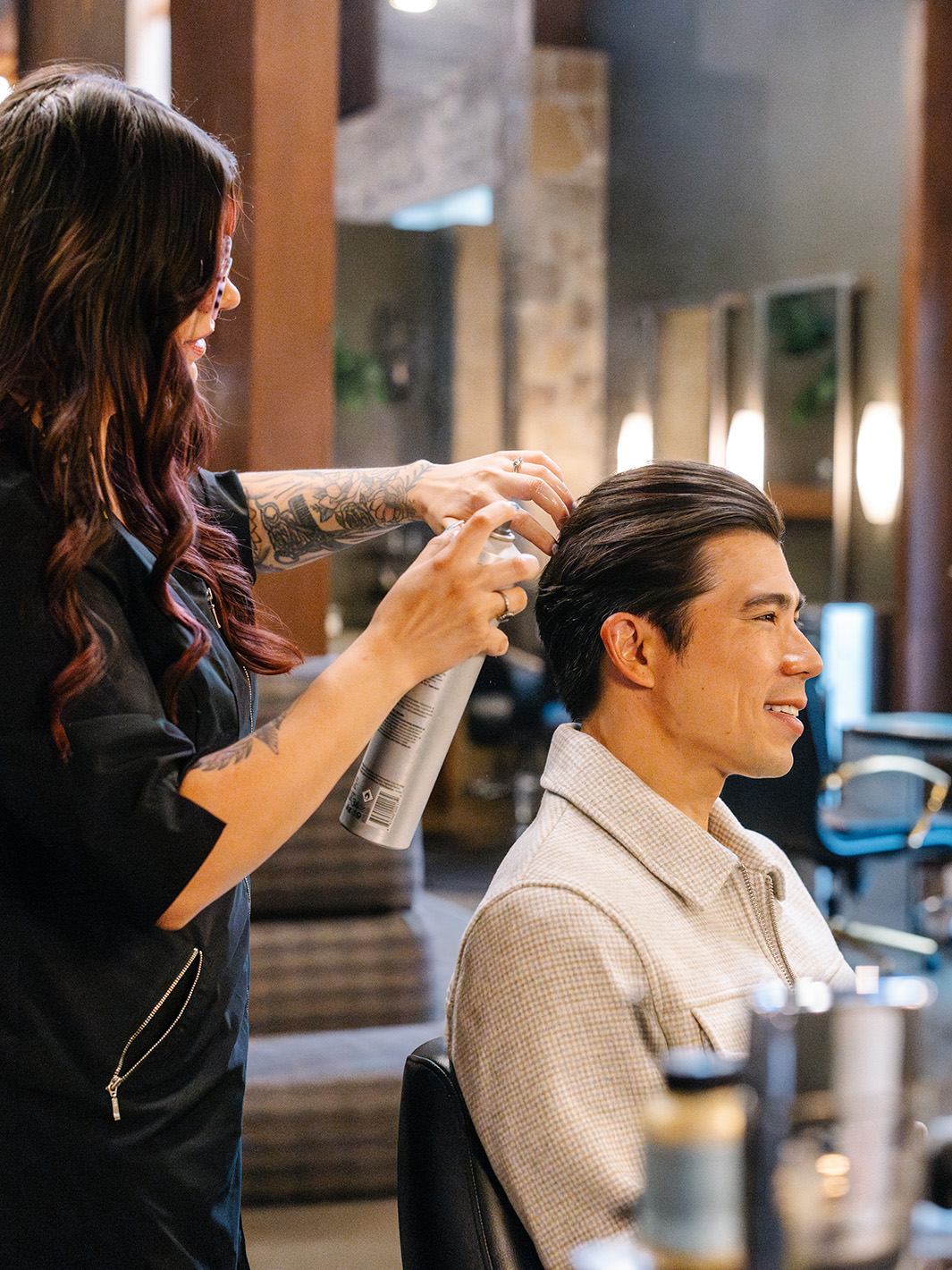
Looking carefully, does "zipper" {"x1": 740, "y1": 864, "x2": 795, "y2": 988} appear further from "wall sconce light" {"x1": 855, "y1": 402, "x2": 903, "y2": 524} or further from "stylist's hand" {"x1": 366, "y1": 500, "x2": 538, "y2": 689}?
"wall sconce light" {"x1": 855, "y1": 402, "x2": 903, "y2": 524}

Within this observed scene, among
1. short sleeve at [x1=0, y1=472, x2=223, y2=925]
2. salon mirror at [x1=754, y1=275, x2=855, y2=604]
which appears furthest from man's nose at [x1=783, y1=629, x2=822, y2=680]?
salon mirror at [x1=754, y1=275, x2=855, y2=604]

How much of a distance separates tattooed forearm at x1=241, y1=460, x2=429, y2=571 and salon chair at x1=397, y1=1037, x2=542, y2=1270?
0.57m

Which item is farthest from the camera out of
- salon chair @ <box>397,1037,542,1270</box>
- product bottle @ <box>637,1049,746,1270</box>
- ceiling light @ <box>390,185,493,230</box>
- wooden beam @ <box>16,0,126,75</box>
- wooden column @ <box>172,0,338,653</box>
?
ceiling light @ <box>390,185,493,230</box>

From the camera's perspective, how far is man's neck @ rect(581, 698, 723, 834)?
141 cm

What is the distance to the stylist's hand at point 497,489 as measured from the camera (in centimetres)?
136

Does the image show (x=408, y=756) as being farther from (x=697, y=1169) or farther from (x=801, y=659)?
(x=697, y=1169)

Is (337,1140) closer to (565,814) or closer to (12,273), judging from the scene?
(565,814)

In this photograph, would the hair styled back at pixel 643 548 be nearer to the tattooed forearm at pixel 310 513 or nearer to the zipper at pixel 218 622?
the tattooed forearm at pixel 310 513

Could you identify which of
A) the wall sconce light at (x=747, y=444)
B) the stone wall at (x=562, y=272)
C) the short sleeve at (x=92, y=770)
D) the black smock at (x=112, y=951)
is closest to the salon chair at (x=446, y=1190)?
the black smock at (x=112, y=951)

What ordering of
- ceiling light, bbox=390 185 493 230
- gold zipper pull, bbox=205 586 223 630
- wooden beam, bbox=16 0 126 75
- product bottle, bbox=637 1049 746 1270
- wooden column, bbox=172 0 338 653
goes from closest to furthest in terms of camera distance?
product bottle, bbox=637 1049 746 1270, gold zipper pull, bbox=205 586 223 630, wooden column, bbox=172 0 338 653, wooden beam, bbox=16 0 126 75, ceiling light, bbox=390 185 493 230

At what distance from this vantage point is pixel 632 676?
55.2 inches

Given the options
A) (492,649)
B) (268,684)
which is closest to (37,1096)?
(492,649)

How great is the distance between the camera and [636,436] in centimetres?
823

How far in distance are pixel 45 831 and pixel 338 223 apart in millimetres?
7299
